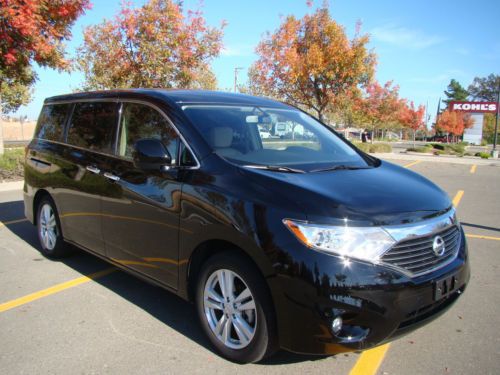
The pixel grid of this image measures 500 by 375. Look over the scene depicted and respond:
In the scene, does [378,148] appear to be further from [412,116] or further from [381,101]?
[412,116]

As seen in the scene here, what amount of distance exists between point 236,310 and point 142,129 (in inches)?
69.0

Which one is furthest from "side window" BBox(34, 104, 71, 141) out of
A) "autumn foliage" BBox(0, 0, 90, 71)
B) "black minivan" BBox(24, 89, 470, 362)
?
"autumn foliage" BBox(0, 0, 90, 71)

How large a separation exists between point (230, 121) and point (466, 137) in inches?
2830

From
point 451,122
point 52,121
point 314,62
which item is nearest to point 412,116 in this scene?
point 451,122

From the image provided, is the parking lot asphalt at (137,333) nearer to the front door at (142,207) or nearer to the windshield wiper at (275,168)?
the front door at (142,207)

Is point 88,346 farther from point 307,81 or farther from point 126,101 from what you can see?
point 307,81

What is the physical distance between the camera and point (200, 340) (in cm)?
330

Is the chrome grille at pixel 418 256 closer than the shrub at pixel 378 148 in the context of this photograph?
Yes

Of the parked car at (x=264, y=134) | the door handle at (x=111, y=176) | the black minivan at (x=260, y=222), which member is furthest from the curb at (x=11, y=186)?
the parked car at (x=264, y=134)

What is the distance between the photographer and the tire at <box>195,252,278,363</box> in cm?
269

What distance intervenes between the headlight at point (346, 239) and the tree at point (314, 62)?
17.9 metres

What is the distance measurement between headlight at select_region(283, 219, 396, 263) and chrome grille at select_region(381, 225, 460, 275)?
0.23 ft

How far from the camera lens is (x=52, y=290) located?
4.26 metres

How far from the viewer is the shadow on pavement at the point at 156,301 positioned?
10.5ft
